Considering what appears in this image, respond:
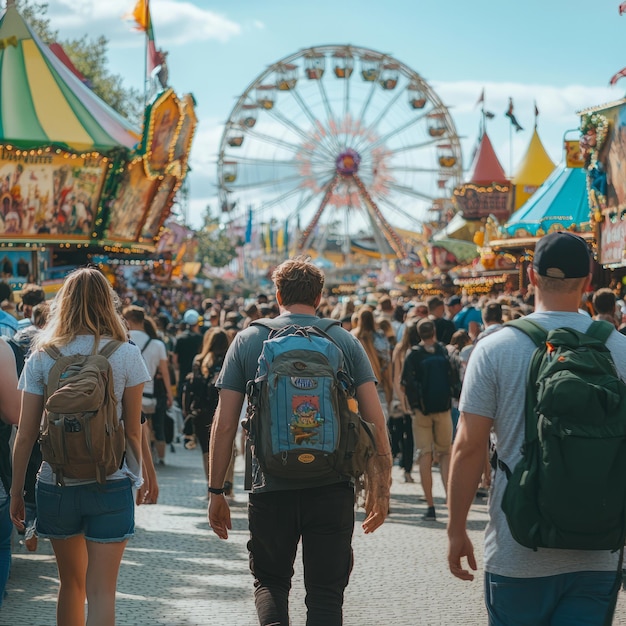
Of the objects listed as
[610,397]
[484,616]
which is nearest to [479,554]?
[484,616]

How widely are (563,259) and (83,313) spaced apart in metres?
1.72

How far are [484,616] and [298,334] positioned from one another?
2.20 metres

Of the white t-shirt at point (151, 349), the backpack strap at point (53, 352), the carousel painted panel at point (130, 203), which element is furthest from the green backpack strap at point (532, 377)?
the carousel painted panel at point (130, 203)

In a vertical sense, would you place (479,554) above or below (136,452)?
below

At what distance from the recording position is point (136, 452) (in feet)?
13.6

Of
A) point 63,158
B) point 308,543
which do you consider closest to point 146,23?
point 63,158

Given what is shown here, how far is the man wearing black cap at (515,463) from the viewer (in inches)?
121

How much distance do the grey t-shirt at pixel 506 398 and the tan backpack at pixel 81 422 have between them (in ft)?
4.24

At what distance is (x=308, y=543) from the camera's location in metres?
3.86

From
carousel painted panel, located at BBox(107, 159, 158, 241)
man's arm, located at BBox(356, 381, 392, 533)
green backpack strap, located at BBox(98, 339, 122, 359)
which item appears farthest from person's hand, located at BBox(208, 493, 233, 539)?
carousel painted panel, located at BBox(107, 159, 158, 241)

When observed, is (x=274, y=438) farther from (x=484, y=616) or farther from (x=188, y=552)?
(x=188, y=552)

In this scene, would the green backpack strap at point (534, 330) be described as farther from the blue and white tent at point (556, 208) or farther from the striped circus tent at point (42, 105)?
the striped circus tent at point (42, 105)

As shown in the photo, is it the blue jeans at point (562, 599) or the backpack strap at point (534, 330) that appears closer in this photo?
the blue jeans at point (562, 599)

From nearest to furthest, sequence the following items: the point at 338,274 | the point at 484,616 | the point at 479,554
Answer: the point at 484,616 → the point at 479,554 → the point at 338,274
